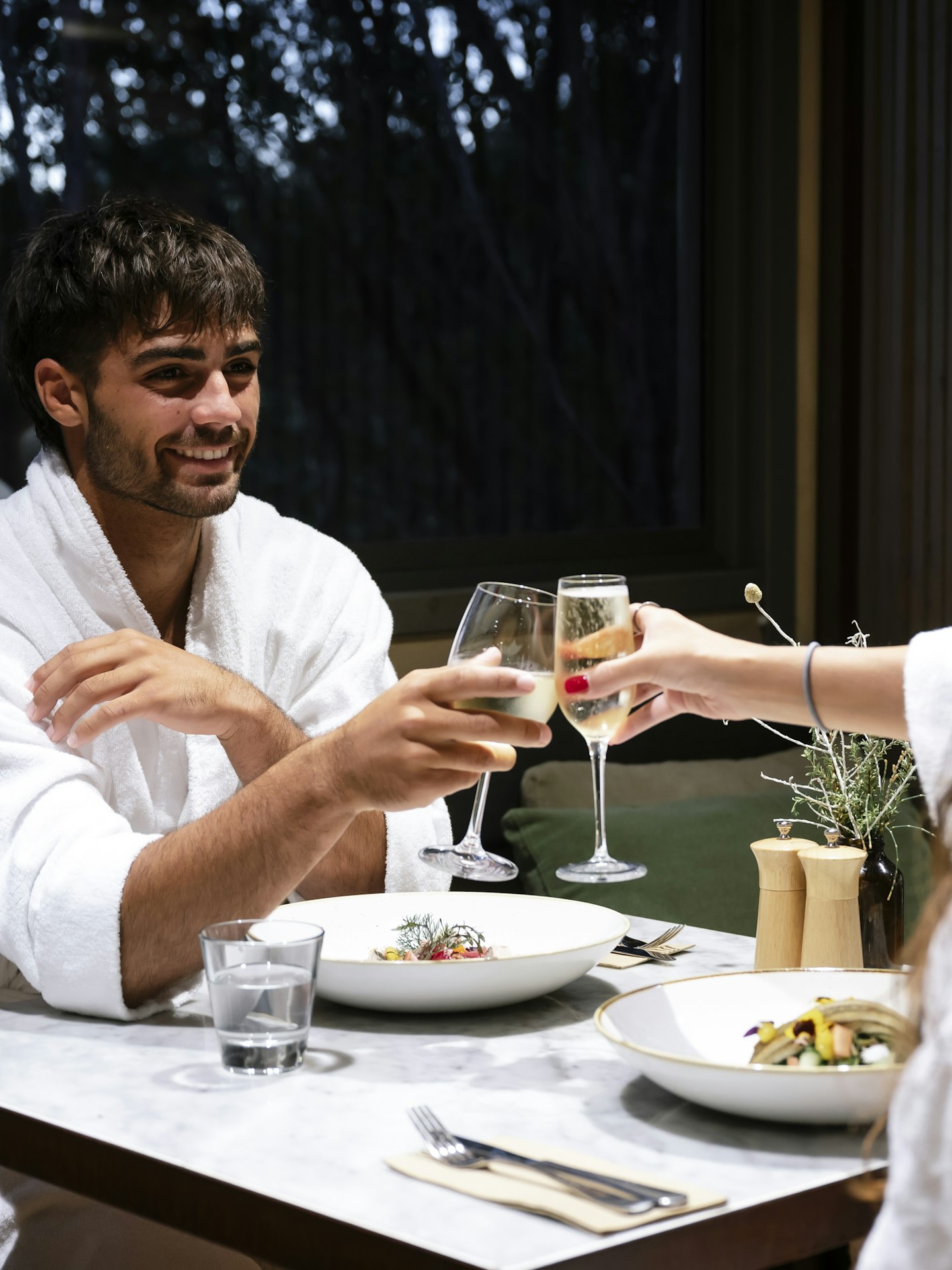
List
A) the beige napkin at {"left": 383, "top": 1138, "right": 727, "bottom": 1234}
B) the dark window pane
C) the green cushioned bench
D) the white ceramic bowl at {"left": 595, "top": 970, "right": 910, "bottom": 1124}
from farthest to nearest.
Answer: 1. the dark window pane
2. the green cushioned bench
3. the white ceramic bowl at {"left": 595, "top": 970, "right": 910, "bottom": 1124}
4. the beige napkin at {"left": 383, "top": 1138, "right": 727, "bottom": 1234}

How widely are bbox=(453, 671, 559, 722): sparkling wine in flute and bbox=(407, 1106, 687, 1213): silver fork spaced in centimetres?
35

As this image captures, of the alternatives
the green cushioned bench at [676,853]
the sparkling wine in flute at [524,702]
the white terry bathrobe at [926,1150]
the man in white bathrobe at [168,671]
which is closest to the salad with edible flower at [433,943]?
the man in white bathrobe at [168,671]

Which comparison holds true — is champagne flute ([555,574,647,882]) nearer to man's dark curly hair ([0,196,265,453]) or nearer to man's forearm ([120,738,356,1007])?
man's forearm ([120,738,356,1007])

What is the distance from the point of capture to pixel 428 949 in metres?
1.40

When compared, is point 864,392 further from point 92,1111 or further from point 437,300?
point 92,1111

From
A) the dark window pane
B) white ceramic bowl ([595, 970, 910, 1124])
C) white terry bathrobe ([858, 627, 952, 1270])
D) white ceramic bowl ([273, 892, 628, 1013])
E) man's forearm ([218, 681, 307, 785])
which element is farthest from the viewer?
the dark window pane

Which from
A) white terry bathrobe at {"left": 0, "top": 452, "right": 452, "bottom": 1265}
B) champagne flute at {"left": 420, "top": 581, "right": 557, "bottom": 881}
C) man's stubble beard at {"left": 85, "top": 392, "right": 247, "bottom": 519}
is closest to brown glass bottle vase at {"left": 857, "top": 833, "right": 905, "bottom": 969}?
champagne flute at {"left": 420, "top": 581, "right": 557, "bottom": 881}

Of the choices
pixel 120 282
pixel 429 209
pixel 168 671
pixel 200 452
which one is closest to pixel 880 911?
pixel 168 671

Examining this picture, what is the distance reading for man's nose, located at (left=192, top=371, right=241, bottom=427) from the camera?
183 cm

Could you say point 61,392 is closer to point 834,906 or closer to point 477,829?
point 477,829

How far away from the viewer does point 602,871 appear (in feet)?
4.12

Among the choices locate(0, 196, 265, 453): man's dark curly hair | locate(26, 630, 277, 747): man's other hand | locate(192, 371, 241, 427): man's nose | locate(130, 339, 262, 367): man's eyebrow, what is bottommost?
locate(26, 630, 277, 747): man's other hand

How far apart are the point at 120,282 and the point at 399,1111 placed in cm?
111

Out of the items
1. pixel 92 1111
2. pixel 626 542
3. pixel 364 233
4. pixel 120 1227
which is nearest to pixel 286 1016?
pixel 92 1111
